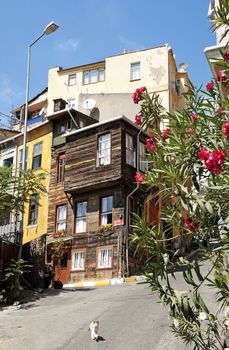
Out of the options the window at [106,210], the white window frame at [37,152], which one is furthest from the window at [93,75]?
the window at [106,210]

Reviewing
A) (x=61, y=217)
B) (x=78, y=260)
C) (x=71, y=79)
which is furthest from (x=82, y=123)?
(x=71, y=79)

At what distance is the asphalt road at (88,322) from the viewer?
12078 mm

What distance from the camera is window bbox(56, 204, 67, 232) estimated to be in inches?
1127

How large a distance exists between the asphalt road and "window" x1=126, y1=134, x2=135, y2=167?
9.48m

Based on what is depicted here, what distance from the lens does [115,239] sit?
25422 mm

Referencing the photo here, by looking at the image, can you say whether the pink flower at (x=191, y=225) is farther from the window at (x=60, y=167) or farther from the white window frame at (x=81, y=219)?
the window at (x=60, y=167)

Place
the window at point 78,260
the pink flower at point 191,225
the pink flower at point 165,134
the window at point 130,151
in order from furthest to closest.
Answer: the window at point 130,151 → the window at point 78,260 → the pink flower at point 165,134 → the pink flower at point 191,225

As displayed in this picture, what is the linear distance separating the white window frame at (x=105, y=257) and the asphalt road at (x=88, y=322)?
21.0ft

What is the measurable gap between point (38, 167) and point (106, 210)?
7440 millimetres

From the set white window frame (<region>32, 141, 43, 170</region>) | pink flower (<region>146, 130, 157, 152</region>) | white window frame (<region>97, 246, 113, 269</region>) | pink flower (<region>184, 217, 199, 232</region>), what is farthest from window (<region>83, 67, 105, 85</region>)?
pink flower (<region>184, 217, 199, 232</region>)

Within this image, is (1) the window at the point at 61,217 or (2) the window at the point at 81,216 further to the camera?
(1) the window at the point at 61,217

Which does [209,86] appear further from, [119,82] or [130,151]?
[119,82]

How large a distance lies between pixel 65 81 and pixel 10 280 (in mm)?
31845

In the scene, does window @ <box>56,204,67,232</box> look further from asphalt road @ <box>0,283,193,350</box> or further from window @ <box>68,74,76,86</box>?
window @ <box>68,74,76,86</box>
